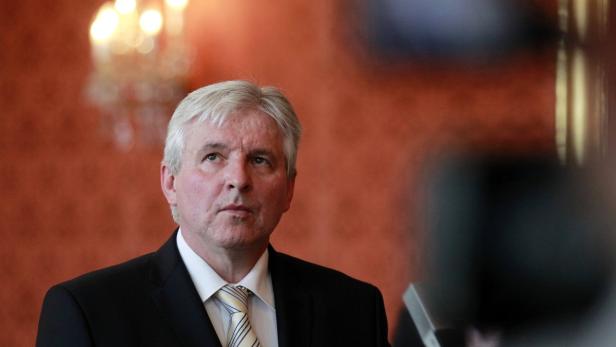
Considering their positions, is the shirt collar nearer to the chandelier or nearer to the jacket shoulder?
the jacket shoulder

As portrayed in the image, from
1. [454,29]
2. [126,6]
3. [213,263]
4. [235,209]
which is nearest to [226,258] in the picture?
[213,263]

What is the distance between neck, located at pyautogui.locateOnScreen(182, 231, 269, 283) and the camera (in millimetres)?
2025

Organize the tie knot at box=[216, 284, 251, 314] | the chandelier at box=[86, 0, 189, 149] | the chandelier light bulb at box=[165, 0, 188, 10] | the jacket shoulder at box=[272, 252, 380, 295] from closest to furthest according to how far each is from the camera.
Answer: the tie knot at box=[216, 284, 251, 314], the jacket shoulder at box=[272, 252, 380, 295], the chandelier at box=[86, 0, 189, 149], the chandelier light bulb at box=[165, 0, 188, 10]

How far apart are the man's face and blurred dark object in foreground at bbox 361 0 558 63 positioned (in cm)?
329

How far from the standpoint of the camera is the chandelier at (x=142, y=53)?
5273 mm

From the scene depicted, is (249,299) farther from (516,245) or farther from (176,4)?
(176,4)

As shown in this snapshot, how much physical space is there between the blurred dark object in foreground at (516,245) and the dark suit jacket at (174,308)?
286cm

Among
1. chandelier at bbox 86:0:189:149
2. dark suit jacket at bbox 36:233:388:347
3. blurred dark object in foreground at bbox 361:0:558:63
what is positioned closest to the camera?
dark suit jacket at bbox 36:233:388:347

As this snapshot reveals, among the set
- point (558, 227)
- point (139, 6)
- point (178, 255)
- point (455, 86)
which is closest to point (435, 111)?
point (455, 86)

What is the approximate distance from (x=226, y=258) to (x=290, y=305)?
18 centimetres

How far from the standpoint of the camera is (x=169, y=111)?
5.45m

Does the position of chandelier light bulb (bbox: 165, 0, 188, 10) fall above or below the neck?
above

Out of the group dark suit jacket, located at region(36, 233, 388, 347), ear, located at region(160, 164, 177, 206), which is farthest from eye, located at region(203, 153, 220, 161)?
dark suit jacket, located at region(36, 233, 388, 347)

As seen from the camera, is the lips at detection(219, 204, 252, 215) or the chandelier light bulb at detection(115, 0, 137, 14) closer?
the lips at detection(219, 204, 252, 215)
